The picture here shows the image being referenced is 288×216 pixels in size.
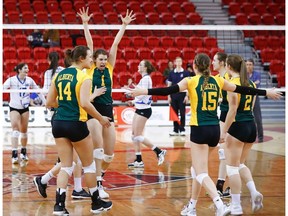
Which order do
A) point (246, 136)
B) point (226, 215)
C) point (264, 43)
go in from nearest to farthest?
1. point (226, 215)
2. point (246, 136)
3. point (264, 43)

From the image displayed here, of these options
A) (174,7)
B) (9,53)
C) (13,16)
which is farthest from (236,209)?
(174,7)

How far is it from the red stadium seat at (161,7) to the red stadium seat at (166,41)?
9.13 feet

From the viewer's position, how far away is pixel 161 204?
7.80 m

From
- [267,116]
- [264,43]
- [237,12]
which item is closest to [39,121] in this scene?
[267,116]

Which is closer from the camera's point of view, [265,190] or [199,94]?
[199,94]

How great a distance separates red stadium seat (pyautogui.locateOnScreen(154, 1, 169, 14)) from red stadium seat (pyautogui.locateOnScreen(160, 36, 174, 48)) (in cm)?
278

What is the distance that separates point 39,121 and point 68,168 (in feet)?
38.8

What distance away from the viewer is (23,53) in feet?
66.3

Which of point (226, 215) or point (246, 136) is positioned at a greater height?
point (246, 136)

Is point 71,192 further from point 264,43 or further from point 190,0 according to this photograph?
point 190,0

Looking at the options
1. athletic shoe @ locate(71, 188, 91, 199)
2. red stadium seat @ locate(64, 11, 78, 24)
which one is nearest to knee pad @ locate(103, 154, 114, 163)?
athletic shoe @ locate(71, 188, 91, 199)

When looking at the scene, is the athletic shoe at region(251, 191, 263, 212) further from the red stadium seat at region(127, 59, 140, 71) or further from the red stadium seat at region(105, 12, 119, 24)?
the red stadium seat at region(105, 12, 119, 24)

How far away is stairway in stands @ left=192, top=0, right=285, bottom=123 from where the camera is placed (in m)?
20.9

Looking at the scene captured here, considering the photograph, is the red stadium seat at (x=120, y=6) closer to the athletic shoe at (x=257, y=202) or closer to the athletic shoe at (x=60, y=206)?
the athletic shoe at (x=257, y=202)
